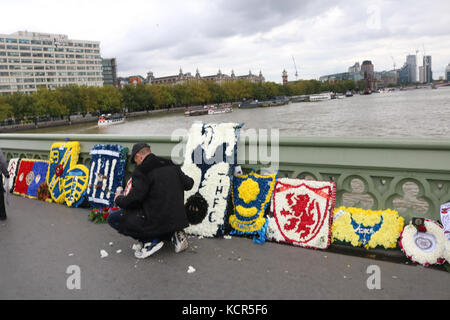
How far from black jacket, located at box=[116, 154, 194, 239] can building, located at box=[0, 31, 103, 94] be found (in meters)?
134

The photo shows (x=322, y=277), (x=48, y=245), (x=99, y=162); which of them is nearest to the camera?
(x=322, y=277)

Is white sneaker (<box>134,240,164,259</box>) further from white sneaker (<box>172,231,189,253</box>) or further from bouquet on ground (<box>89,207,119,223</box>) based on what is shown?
bouquet on ground (<box>89,207,119,223</box>)

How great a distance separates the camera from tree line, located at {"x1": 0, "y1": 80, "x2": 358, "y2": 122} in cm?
7444

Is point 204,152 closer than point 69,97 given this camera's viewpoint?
Yes

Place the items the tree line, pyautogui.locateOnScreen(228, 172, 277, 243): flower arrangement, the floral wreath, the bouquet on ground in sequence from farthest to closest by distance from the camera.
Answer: the tree line < the bouquet on ground < pyautogui.locateOnScreen(228, 172, 277, 243): flower arrangement < the floral wreath

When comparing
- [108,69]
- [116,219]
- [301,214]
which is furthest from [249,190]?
[108,69]

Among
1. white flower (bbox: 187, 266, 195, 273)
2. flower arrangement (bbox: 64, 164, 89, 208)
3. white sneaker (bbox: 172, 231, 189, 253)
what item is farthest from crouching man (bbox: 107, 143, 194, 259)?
flower arrangement (bbox: 64, 164, 89, 208)

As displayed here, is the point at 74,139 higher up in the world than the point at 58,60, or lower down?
lower down

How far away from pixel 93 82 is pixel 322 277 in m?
163

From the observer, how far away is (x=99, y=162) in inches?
242

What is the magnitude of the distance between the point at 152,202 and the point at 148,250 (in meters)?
0.54

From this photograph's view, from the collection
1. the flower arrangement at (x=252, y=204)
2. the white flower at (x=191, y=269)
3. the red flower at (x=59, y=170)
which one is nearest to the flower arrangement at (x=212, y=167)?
the flower arrangement at (x=252, y=204)

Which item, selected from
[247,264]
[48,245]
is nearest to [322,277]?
[247,264]

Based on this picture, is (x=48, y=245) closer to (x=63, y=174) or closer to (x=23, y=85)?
(x=63, y=174)
